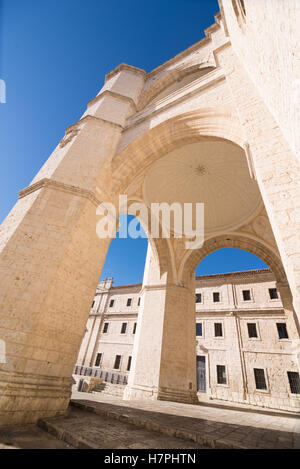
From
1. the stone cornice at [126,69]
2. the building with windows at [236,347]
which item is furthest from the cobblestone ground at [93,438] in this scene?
the stone cornice at [126,69]

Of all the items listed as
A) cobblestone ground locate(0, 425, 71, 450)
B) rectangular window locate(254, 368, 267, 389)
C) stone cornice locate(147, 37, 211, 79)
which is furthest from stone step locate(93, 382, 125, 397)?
stone cornice locate(147, 37, 211, 79)

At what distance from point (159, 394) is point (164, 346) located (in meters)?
1.57

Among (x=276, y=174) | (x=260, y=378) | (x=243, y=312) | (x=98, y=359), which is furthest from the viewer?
(x=98, y=359)

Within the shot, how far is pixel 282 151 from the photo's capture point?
3412 millimetres

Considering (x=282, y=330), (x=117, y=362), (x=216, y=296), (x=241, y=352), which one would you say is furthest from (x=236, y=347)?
(x=117, y=362)

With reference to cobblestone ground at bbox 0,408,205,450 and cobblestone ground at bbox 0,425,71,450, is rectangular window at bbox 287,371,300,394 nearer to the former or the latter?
cobblestone ground at bbox 0,408,205,450

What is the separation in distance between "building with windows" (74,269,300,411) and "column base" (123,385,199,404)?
618 cm

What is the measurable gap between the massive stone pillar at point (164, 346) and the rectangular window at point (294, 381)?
10.6m

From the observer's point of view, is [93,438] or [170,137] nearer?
[93,438]

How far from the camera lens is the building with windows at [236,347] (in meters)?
15.2

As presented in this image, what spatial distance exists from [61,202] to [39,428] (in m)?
4.42

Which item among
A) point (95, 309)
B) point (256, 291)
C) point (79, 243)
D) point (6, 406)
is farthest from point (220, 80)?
point (95, 309)

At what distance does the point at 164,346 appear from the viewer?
8719 mm

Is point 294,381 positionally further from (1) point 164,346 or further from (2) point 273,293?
(1) point 164,346
